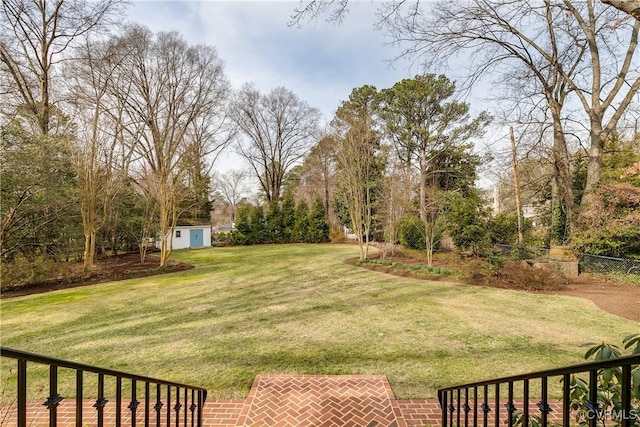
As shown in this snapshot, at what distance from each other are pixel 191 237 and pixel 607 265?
24141mm

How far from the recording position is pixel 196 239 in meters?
23.3

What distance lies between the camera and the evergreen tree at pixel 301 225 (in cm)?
2425

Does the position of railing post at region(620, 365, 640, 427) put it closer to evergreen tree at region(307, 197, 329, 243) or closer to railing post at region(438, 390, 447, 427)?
railing post at region(438, 390, 447, 427)

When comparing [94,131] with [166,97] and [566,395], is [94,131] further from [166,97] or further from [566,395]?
[566,395]

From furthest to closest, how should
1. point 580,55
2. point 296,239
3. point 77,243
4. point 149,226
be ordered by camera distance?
point 296,239, point 149,226, point 77,243, point 580,55

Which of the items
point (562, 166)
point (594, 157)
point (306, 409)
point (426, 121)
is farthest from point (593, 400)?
point (426, 121)

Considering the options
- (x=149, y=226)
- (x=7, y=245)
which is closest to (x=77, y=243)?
(x=7, y=245)

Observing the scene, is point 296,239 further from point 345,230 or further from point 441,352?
point 441,352

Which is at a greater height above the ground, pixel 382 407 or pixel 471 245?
pixel 471 245

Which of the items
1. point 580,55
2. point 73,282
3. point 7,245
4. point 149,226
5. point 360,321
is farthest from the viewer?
point 149,226

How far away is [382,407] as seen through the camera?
3229 millimetres

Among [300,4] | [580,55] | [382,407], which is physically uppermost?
[580,55]

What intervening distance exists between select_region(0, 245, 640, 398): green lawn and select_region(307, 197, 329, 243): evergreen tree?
14.8 meters

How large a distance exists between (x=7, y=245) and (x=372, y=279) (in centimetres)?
1228
